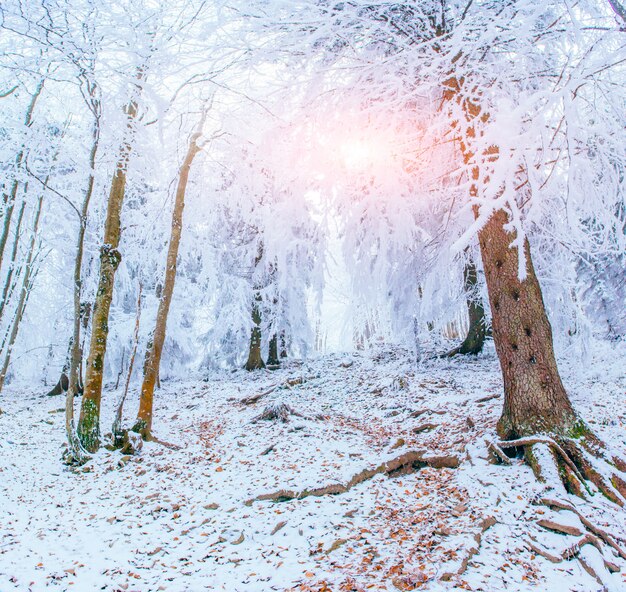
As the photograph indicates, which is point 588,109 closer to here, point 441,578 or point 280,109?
point 280,109

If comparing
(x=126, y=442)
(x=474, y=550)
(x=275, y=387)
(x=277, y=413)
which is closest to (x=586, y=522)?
(x=474, y=550)

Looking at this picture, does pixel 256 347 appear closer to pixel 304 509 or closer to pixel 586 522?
pixel 304 509

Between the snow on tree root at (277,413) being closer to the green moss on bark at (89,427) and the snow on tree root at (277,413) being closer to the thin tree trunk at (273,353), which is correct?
the green moss on bark at (89,427)

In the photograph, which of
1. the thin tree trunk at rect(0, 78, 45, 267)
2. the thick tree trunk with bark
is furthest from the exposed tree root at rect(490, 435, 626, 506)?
the thin tree trunk at rect(0, 78, 45, 267)

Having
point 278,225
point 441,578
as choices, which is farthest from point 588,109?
point 441,578

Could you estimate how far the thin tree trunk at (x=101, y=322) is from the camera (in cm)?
676

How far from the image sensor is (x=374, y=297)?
6578 mm

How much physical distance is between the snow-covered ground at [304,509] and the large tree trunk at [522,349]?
608 millimetres

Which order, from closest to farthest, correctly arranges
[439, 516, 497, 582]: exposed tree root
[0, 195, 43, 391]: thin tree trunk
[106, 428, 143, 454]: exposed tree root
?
[439, 516, 497, 582]: exposed tree root → [106, 428, 143, 454]: exposed tree root → [0, 195, 43, 391]: thin tree trunk

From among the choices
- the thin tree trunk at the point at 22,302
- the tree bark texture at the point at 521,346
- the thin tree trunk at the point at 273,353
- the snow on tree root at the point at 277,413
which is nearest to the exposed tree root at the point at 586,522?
the tree bark texture at the point at 521,346

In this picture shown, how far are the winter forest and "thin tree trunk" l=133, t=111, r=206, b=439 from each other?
0.28 feet

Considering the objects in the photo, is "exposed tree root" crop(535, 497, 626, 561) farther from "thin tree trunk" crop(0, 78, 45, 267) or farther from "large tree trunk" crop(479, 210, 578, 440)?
"thin tree trunk" crop(0, 78, 45, 267)

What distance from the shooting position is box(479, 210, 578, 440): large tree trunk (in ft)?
14.2

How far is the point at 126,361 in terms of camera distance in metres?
14.9
